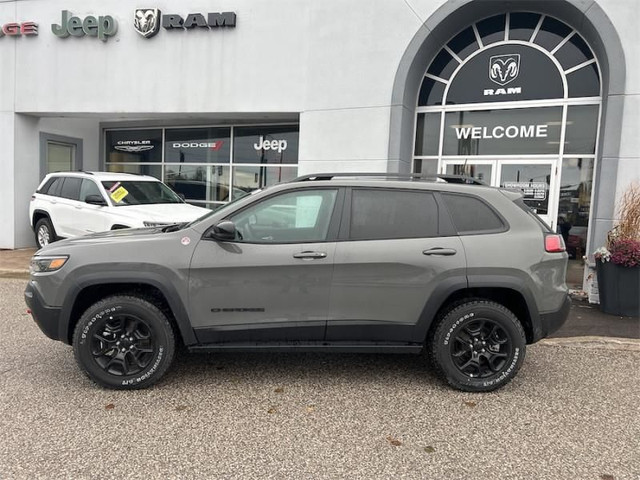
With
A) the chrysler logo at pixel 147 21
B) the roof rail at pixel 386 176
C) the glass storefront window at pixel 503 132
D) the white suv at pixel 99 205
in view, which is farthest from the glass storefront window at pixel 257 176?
the roof rail at pixel 386 176

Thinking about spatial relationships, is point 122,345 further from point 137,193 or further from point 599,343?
point 137,193

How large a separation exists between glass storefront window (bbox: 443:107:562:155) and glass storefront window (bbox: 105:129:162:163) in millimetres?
7943

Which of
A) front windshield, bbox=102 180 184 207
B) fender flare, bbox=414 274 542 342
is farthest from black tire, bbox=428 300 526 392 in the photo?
front windshield, bbox=102 180 184 207

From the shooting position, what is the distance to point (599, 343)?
211 inches

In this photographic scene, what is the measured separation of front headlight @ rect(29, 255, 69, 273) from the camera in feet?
13.0

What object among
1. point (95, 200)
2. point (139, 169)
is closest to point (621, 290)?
point (95, 200)

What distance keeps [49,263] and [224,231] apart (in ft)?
4.89

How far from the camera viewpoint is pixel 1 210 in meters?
11.2

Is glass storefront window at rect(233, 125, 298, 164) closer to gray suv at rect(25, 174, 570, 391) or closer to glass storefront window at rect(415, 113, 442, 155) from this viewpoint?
glass storefront window at rect(415, 113, 442, 155)

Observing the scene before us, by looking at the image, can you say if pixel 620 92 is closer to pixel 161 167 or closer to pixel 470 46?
pixel 470 46

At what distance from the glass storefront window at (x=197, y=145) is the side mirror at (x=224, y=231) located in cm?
861

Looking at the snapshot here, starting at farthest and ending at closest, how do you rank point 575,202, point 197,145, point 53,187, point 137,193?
point 197,145
point 53,187
point 137,193
point 575,202

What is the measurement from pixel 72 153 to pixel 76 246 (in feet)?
34.5

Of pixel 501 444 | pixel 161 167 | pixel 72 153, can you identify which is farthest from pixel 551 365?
pixel 72 153
